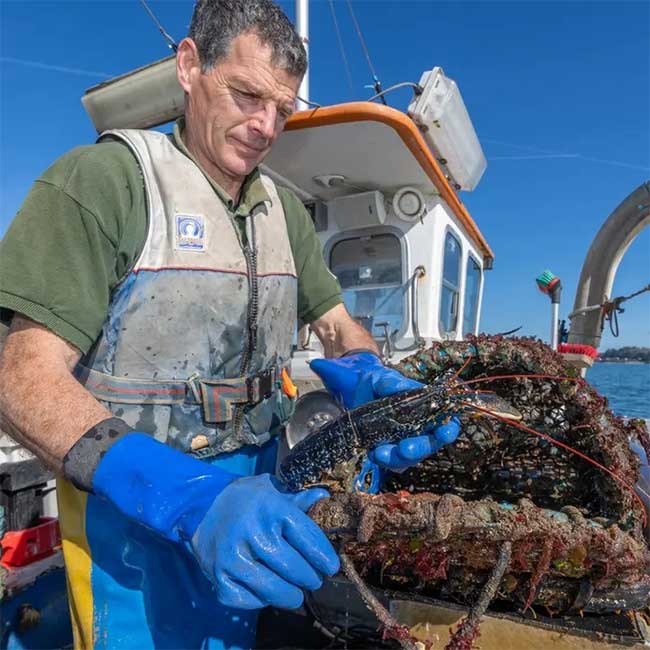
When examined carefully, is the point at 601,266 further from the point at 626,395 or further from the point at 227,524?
the point at 626,395

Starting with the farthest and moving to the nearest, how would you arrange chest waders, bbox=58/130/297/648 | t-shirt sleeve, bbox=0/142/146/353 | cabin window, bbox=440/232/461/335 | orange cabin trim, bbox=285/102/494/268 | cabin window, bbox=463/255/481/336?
cabin window, bbox=463/255/481/336, cabin window, bbox=440/232/461/335, orange cabin trim, bbox=285/102/494/268, chest waders, bbox=58/130/297/648, t-shirt sleeve, bbox=0/142/146/353

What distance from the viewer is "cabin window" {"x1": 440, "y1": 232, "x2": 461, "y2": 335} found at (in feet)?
17.9

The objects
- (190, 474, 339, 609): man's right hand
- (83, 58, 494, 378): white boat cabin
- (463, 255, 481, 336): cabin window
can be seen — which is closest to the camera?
(190, 474, 339, 609): man's right hand

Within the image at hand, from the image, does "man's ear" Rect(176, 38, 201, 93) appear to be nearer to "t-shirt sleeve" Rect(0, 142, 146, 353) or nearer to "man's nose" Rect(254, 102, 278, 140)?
"man's nose" Rect(254, 102, 278, 140)

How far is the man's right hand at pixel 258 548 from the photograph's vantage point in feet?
4.26

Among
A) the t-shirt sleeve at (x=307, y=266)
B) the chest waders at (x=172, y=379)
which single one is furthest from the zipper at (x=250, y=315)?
the t-shirt sleeve at (x=307, y=266)

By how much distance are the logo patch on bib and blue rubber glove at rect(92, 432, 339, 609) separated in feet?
2.57

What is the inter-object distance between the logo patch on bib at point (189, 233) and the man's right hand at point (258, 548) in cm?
92

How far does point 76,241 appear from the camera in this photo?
5.07 ft

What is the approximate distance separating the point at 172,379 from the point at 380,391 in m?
0.91

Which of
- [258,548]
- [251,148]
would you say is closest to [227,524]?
[258,548]

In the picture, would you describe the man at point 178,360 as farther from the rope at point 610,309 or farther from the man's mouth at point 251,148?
the rope at point 610,309

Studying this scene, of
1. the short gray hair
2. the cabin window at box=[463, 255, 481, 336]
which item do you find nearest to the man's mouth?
the short gray hair

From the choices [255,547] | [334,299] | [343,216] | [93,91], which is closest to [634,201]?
[343,216]
